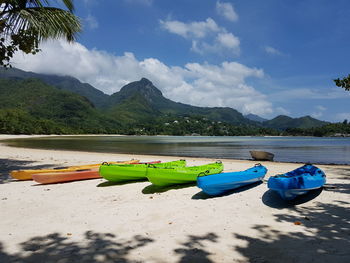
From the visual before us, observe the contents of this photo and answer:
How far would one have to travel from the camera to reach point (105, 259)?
3.96 metres

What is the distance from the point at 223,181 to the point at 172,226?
3.04 m

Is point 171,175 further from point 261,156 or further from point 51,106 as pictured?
point 51,106

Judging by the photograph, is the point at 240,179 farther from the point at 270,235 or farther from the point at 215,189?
the point at 270,235

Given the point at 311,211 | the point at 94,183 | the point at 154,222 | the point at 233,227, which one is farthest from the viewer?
the point at 94,183

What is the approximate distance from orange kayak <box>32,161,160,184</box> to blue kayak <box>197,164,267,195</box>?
230 inches

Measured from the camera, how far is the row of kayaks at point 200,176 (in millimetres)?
7020

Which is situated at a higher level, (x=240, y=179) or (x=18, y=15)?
(x=18, y=15)

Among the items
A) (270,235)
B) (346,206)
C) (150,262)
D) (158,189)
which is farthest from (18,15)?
(346,206)

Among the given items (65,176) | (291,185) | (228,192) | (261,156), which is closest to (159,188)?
(228,192)

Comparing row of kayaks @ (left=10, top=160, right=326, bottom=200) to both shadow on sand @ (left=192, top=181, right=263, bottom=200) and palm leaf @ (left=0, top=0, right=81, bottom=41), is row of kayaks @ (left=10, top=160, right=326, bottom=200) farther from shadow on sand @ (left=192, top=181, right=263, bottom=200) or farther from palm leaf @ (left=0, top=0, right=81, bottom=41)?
palm leaf @ (left=0, top=0, right=81, bottom=41)

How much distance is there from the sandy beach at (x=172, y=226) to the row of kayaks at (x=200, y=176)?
0.41 meters

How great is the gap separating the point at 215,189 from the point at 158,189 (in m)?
2.31

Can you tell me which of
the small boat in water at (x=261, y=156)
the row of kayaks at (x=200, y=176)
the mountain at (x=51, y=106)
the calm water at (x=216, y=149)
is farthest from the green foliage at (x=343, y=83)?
the mountain at (x=51, y=106)

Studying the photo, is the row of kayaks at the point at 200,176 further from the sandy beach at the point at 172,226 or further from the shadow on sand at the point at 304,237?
the shadow on sand at the point at 304,237
